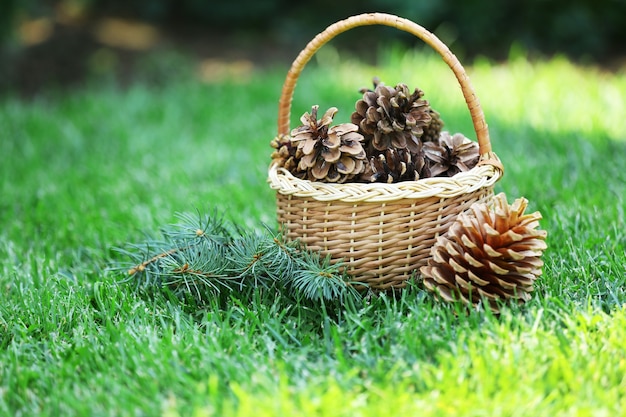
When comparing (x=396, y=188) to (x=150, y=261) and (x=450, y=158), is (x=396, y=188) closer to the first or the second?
(x=450, y=158)

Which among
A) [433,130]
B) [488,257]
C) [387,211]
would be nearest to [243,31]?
[433,130]

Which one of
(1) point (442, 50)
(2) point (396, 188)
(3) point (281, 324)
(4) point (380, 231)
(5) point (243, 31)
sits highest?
(5) point (243, 31)

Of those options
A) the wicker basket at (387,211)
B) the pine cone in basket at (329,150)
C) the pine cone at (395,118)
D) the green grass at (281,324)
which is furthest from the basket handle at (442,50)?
the green grass at (281,324)

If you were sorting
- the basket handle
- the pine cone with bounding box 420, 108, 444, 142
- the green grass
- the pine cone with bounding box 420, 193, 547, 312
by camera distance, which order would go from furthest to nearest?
1. the pine cone with bounding box 420, 108, 444, 142
2. the basket handle
3. the pine cone with bounding box 420, 193, 547, 312
4. the green grass

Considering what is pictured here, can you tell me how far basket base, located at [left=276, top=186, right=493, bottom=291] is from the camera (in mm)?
1546

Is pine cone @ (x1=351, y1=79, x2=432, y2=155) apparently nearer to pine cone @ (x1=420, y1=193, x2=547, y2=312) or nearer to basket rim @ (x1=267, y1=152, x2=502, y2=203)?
basket rim @ (x1=267, y1=152, x2=502, y2=203)

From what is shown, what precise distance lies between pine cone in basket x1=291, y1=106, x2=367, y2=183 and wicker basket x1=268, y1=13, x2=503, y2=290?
46 mm

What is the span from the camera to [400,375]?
1.31m

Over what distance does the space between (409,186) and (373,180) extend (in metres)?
0.12

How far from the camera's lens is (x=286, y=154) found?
1688 millimetres

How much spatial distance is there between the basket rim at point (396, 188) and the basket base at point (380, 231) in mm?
28

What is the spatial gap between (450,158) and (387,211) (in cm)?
28

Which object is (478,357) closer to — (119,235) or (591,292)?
(591,292)

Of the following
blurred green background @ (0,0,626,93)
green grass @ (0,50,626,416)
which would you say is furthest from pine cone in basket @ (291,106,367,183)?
blurred green background @ (0,0,626,93)
